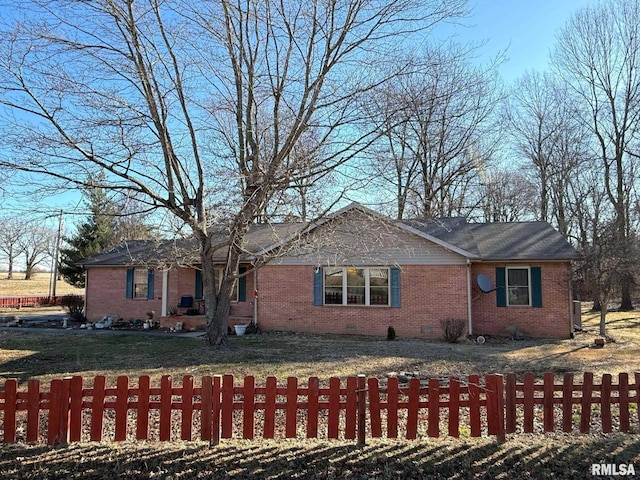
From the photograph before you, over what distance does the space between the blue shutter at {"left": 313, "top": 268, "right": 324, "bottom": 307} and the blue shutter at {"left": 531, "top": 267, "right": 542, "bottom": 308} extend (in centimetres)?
723

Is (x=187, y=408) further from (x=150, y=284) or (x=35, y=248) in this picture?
(x=35, y=248)

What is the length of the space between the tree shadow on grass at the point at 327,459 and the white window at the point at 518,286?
11.2 m

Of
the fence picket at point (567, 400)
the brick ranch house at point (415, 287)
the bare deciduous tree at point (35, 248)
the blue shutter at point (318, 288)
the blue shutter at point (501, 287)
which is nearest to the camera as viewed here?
the fence picket at point (567, 400)

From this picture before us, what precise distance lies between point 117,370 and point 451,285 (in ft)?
34.6

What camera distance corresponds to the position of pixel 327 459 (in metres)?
4.17

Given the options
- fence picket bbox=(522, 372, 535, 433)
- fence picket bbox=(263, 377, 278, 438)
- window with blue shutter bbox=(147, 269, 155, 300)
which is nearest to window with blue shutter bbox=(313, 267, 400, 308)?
window with blue shutter bbox=(147, 269, 155, 300)

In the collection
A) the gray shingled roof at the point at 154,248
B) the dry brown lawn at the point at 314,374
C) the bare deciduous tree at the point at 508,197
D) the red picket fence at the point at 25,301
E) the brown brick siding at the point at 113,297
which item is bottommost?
the dry brown lawn at the point at 314,374

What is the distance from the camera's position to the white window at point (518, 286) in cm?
1520

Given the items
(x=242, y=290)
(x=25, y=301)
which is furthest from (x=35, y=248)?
(x=242, y=290)

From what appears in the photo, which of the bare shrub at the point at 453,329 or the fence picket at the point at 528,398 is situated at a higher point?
the fence picket at the point at 528,398

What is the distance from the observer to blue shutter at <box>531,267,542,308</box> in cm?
1499

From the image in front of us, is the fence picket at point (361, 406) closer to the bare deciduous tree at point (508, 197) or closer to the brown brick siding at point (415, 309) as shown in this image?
the brown brick siding at point (415, 309)

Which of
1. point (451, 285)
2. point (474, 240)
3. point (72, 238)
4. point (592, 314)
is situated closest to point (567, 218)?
point (592, 314)

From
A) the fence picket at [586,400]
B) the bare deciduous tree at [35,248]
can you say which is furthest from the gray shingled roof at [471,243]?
the bare deciduous tree at [35,248]
